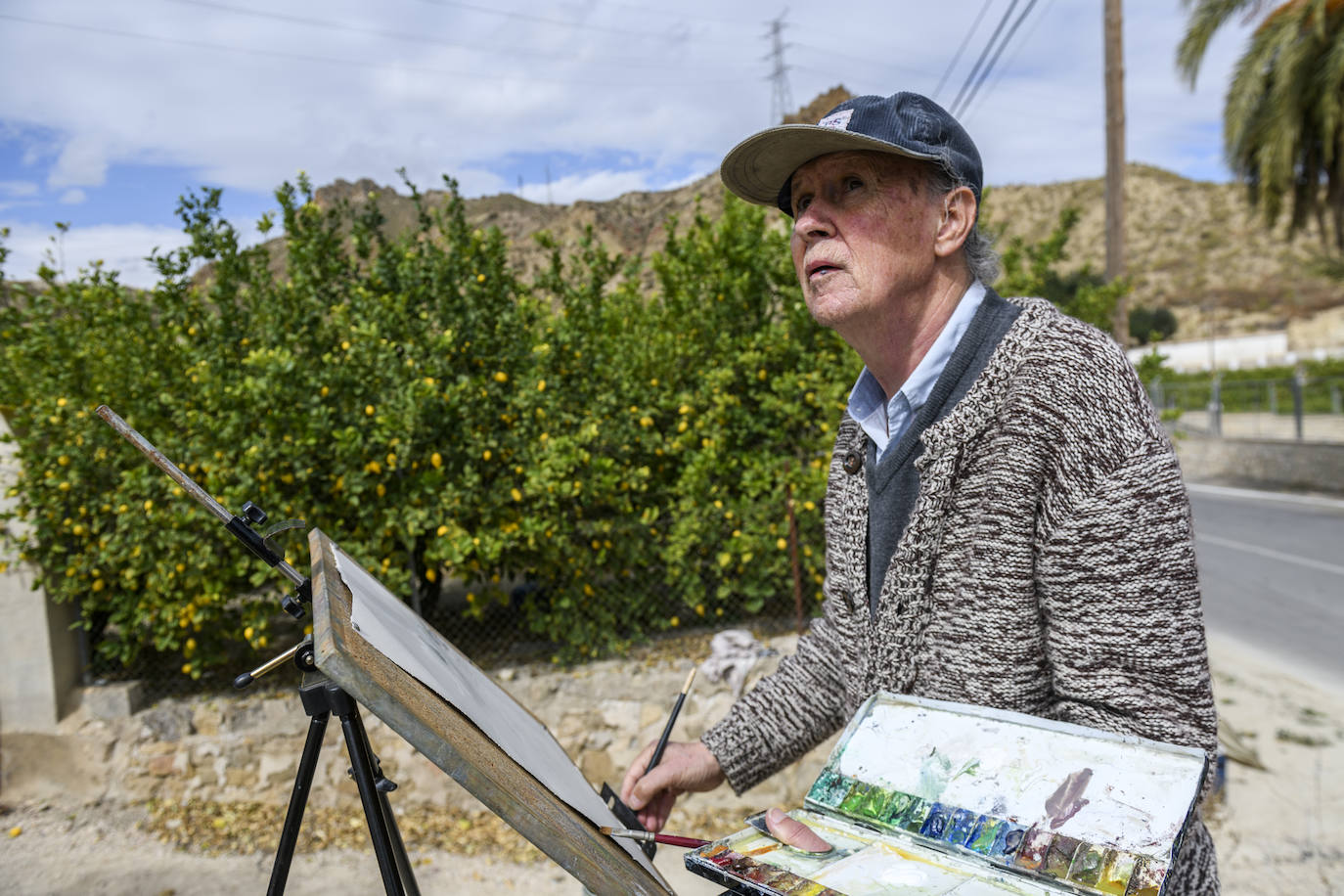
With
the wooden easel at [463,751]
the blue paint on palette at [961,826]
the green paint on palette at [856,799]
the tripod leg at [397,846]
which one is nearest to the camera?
the wooden easel at [463,751]

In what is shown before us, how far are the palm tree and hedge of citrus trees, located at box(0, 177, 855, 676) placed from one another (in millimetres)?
14232

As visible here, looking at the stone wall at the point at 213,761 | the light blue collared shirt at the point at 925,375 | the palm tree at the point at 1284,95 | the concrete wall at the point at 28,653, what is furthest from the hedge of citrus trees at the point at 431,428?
the palm tree at the point at 1284,95

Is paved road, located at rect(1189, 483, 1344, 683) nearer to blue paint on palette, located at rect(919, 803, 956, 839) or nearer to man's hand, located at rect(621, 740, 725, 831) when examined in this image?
man's hand, located at rect(621, 740, 725, 831)

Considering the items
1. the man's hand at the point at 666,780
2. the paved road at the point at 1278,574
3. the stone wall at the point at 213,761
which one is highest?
the man's hand at the point at 666,780

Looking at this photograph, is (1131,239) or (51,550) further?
(1131,239)

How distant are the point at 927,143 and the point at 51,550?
4.84 metres

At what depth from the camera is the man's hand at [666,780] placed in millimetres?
1750

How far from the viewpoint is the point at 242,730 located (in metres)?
4.65

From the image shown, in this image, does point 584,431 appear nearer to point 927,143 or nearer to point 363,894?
point 363,894

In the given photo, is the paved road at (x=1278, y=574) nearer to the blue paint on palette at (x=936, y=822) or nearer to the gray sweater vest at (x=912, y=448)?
the gray sweater vest at (x=912, y=448)

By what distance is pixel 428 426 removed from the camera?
4566 millimetres

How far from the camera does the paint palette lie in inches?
42.1

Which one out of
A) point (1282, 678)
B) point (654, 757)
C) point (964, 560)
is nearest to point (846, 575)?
point (964, 560)

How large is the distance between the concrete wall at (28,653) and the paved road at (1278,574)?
574 centimetres
